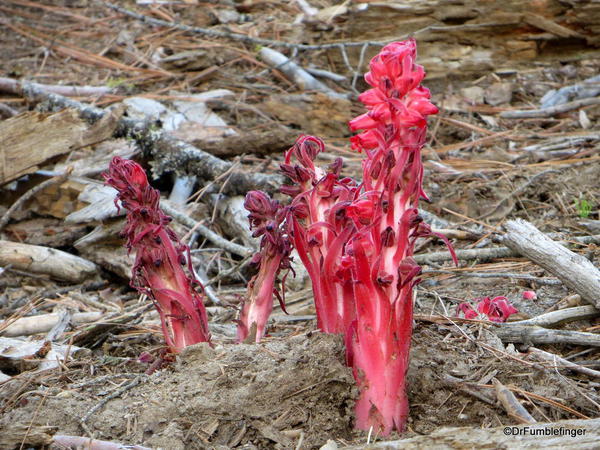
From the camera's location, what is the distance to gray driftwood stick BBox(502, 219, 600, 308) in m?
2.76

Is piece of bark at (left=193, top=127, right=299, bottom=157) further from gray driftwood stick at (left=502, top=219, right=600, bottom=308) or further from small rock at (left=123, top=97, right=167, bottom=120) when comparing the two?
gray driftwood stick at (left=502, top=219, right=600, bottom=308)

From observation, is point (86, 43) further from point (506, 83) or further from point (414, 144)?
point (414, 144)

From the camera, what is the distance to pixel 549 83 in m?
6.22

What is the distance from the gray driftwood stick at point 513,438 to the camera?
1.73 m

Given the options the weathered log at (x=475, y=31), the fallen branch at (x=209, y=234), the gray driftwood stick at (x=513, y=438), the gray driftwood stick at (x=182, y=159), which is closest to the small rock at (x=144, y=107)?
the gray driftwood stick at (x=182, y=159)

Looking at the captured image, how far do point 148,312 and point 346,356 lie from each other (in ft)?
5.37

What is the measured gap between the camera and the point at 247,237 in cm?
419

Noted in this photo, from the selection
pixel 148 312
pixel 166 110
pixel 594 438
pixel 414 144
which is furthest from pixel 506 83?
pixel 594 438

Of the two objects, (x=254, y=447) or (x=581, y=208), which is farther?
(x=581, y=208)

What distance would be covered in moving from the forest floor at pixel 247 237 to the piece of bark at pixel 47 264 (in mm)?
33

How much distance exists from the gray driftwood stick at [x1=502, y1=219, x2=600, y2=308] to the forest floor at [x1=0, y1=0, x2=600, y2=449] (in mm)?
142

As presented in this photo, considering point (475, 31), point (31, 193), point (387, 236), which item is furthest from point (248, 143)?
point (387, 236)

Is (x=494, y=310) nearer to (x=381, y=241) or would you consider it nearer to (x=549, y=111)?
(x=381, y=241)

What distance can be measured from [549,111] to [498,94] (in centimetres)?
57
